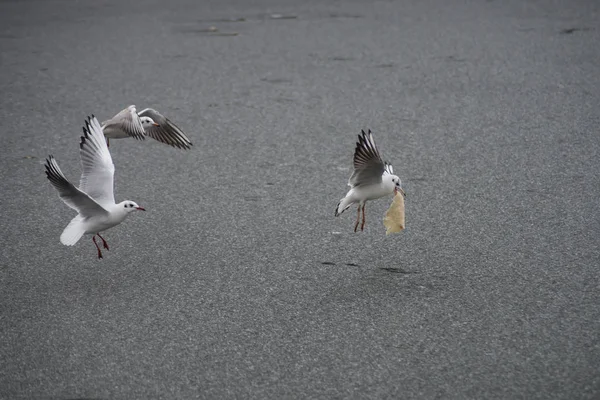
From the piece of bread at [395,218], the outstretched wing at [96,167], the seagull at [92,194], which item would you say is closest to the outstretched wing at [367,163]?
the piece of bread at [395,218]

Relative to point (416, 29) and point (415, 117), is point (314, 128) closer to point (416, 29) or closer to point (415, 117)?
point (415, 117)

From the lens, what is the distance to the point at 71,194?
455cm

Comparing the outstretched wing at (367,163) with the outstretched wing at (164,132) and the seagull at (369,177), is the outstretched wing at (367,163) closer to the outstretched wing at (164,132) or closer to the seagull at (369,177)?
the seagull at (369,177)

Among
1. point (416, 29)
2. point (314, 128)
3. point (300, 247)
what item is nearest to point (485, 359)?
point (300, 247)

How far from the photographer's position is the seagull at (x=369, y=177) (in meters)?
4.54

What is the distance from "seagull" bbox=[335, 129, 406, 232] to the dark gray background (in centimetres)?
34

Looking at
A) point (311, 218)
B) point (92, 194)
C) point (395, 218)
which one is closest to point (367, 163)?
point (395, 218)

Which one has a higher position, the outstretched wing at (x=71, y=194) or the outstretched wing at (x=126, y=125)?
the outstretched wing at (x=126, y=125)

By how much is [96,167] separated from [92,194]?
21 cm

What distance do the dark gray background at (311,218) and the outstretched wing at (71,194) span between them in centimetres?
34

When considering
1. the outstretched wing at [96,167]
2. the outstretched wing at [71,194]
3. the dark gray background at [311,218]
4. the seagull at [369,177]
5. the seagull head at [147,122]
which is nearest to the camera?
the dark gray background at [311,218]

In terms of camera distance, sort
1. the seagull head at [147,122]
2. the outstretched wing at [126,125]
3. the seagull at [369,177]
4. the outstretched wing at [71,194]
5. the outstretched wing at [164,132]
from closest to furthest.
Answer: the outstretched wing at [71,194] < the seagull at [369,177] < the outstretched wing at [126,125] < the seagull head at [147,122] < the outstretched wing at [164,132]

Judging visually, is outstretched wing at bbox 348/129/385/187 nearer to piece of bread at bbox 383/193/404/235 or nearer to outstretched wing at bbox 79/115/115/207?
piece of bread at bbox 383/193/404/235

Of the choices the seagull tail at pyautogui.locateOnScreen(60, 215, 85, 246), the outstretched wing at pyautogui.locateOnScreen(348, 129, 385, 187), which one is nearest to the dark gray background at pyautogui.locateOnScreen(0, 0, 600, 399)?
the seagull tail at pyautogui.locateOnScreen(60, 215, 85, 246)
